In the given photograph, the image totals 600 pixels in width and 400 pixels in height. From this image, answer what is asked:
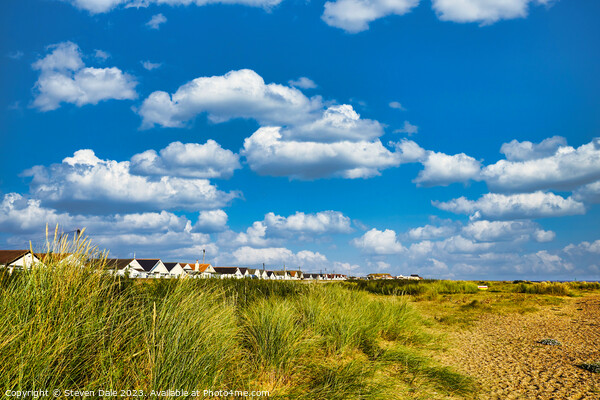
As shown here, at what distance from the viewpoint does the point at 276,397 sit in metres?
4.19

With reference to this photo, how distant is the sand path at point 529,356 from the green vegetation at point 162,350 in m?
0.93

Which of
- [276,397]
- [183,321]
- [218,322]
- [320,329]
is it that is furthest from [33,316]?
[320,329]

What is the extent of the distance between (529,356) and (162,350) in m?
9.00

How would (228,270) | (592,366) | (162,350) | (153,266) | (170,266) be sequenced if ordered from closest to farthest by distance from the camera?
(162,350) < (592,366) < (153,266) < (170,266) < (228,270)

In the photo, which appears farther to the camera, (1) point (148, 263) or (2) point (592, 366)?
(1) point (148, 263)

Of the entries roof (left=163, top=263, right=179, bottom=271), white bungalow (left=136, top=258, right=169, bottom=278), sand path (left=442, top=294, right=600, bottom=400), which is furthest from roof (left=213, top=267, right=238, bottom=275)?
sand path (left=442, top=294, right=600, bottom=400)

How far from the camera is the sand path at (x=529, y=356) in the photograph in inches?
245

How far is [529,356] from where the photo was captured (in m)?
8.62

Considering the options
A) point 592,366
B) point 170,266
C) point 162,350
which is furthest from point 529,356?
point 170,266

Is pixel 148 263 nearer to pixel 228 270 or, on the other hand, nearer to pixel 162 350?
pixel 228 270

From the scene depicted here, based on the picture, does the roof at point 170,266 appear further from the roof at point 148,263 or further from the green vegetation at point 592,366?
the green vegetation at point 592,366

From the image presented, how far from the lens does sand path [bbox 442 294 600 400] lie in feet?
20.4

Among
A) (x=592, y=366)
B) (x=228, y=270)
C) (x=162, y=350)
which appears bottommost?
(x=228, y=270)

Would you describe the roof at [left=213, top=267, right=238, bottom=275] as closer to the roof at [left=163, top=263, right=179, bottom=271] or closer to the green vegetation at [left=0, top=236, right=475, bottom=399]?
the roof at [left=163, top=263, right=179, bottom=271]
